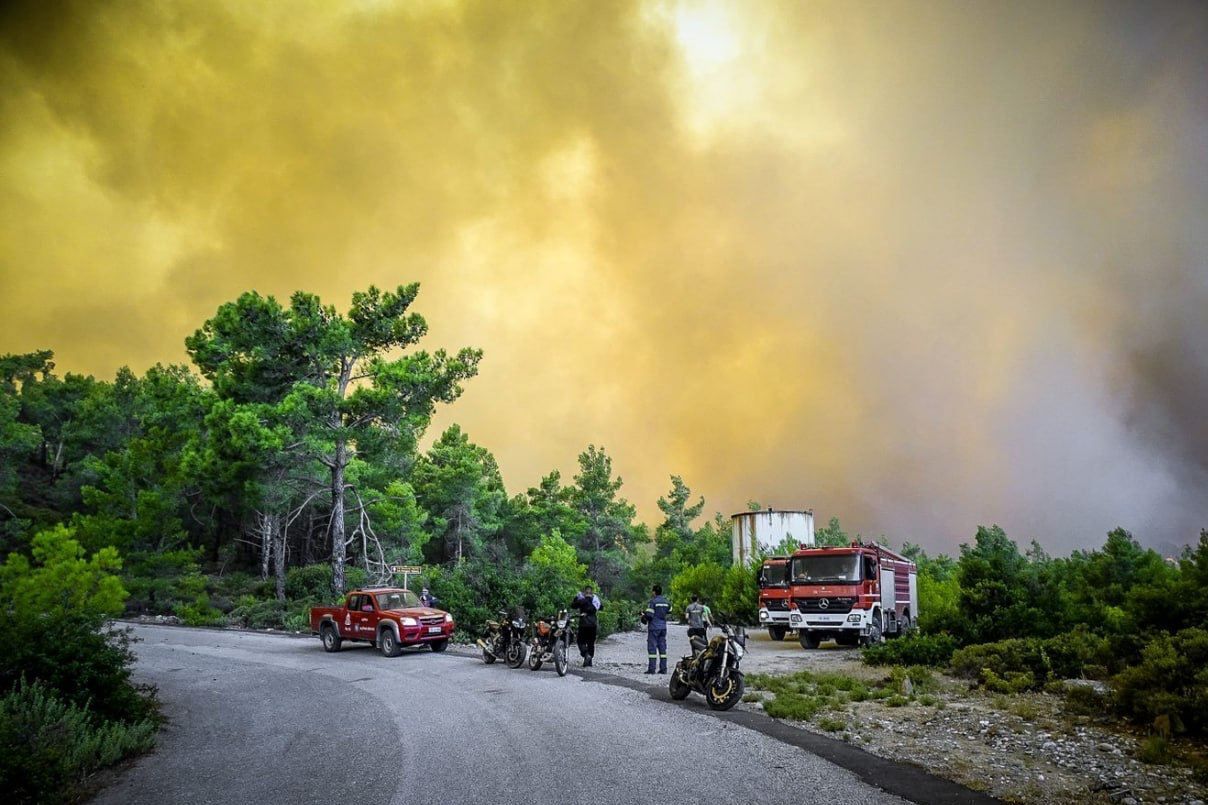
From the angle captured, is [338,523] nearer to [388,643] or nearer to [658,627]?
[388,643]

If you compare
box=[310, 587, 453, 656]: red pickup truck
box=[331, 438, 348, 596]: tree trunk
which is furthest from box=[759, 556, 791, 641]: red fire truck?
box=[331, 438, 348, 596]: tree trunk

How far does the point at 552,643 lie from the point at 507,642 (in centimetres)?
195

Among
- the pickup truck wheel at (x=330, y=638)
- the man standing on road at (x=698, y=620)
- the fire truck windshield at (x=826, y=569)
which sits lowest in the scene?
the pickup truck wheel at (x=330, y=638)

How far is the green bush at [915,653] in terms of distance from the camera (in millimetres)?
17281

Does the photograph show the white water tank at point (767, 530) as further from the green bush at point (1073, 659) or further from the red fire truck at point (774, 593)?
the green bush at point (1073, 659)

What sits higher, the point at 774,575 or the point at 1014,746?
the point at 774,575

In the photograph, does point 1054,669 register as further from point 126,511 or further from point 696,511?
point 696,511

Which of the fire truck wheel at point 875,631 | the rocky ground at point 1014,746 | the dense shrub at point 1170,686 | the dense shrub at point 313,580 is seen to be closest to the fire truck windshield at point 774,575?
the fire truck wheel at point 875,631

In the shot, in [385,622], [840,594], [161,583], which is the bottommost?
[161,583]

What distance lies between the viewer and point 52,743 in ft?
26.5

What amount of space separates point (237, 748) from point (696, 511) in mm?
76748

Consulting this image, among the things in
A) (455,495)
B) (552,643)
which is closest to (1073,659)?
(552,643)

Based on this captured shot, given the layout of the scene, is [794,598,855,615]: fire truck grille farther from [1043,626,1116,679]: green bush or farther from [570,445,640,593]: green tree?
[570,445,640,593]: green tree

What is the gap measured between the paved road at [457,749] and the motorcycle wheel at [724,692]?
0.25m
